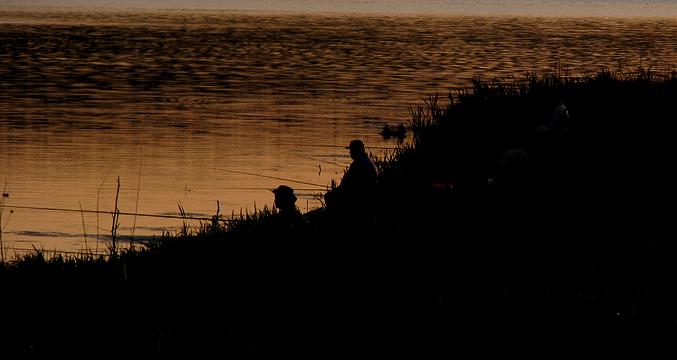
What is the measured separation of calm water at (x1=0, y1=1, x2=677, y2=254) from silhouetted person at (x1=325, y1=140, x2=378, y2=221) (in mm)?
3679

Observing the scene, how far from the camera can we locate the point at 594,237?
11.2 meters

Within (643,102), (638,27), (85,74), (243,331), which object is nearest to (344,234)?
(243,331)

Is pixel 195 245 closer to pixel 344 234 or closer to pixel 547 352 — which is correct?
pixel 344 234

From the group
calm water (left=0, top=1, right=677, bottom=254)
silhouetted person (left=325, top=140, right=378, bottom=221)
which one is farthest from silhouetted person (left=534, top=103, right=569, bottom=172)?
silhouetted person (left=325, top=140, right=378, bottom=221)

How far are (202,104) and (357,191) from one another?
2296 centimetres

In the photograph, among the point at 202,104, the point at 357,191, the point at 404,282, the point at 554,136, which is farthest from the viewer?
the point at 202,104

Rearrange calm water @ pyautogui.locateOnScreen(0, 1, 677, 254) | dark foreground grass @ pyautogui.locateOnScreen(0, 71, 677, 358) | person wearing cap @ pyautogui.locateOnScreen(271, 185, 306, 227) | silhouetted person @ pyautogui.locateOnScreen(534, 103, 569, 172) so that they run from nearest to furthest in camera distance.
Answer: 1. dark foreground grass @ pyautogui.locateOnScreen(0, 71, 677, 358)
2. person wearing cap @ pyautogui.locateOnScreen(271, 185, 306, 227)
3. silhouetted person @ pyautogui.locateOnScreen(534, 103, 569, 172)
4. calm water @ pyautogui.locateOnScreen(0, 1, 677, 254)

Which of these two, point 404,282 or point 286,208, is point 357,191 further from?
point 404,282

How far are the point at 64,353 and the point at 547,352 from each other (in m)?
4.39

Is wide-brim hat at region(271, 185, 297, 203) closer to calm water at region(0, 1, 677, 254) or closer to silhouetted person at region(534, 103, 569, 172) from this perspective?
calm water at region(0, 1, 677, 254)

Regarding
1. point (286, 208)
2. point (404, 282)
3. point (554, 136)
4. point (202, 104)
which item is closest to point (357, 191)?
point (286, 208)

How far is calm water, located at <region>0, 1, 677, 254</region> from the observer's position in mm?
18125

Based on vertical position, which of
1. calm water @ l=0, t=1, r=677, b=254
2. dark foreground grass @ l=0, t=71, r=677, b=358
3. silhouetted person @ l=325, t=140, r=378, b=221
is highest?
silhouetted person @ l=325, t=140, r=378, b=221

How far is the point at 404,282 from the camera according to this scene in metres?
9.49
